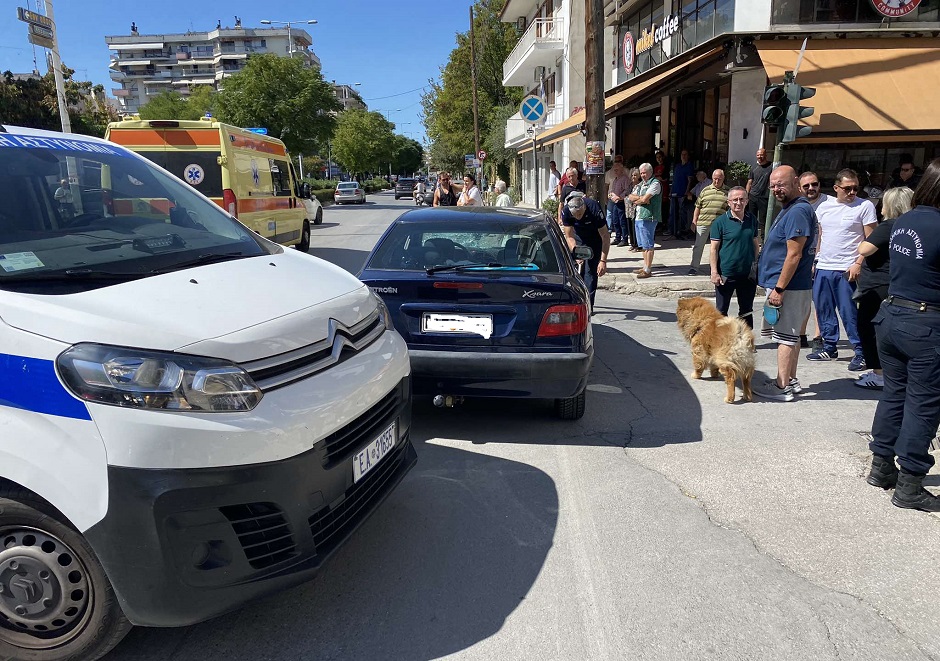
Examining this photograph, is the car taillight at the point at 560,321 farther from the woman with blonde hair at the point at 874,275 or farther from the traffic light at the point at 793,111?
the traffic light at the point at 793,111

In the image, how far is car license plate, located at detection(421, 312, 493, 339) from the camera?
4.57m

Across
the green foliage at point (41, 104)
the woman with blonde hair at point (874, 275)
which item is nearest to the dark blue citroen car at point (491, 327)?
the woman with blonde hair at point (874, 275)

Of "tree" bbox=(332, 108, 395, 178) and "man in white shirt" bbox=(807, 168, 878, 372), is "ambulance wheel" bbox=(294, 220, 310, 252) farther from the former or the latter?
"tree" bbox=(332, 108, 395, 178)

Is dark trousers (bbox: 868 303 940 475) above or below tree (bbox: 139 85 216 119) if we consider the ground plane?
below

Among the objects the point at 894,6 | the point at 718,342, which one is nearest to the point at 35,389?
the point at 718,342

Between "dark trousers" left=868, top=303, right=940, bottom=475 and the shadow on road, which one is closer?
the shadow on road

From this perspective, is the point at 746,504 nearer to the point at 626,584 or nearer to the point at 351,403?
the point at 626,584

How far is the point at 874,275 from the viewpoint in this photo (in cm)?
555

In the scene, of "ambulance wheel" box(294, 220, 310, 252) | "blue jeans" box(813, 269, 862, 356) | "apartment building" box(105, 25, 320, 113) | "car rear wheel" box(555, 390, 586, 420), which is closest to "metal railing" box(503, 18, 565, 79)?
"ambulance wheel" box(294, 220, 310, 252)

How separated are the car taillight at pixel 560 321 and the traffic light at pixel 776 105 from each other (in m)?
6.70

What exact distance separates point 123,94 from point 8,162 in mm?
135553

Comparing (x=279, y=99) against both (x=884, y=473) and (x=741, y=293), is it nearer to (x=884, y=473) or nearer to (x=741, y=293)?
(x=741, y=293)

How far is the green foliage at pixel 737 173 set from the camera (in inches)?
544

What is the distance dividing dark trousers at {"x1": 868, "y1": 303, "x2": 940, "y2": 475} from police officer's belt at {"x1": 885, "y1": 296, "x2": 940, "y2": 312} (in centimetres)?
2
